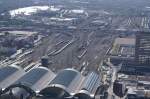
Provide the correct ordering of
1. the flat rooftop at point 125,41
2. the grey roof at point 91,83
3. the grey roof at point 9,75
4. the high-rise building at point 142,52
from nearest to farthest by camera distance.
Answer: the grey roof at point 91,83 < the grey roof at point 9,75 < the high-rise building at point 142,52 < the flat rooftop at point 125,41

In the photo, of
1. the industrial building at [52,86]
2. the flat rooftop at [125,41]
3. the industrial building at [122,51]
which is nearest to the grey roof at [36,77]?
the industrial building at [52,86]

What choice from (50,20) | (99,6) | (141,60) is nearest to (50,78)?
(141,60)

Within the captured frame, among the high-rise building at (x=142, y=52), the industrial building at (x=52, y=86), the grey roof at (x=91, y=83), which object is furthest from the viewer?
the high-rise building at (x=142, y=52)

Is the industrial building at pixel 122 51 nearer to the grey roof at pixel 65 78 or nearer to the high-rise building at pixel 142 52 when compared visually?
the high-rise building at pixel 142 52

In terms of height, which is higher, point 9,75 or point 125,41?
point 9,75

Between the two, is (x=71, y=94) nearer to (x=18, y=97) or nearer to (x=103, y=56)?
(x=18, y=97)

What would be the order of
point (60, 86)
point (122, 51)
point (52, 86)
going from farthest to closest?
1. point (122, 51)
2. point (60, 86)
3. point (52, 86)

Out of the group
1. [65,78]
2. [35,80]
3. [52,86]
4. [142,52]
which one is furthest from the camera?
[142,52]

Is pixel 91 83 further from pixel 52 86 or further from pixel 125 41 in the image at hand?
pixel 125 41

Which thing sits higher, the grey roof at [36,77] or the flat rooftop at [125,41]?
the grey roof at [36,77]

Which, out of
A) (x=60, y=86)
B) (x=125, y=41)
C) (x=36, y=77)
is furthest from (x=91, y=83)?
(x=125, y=41)
